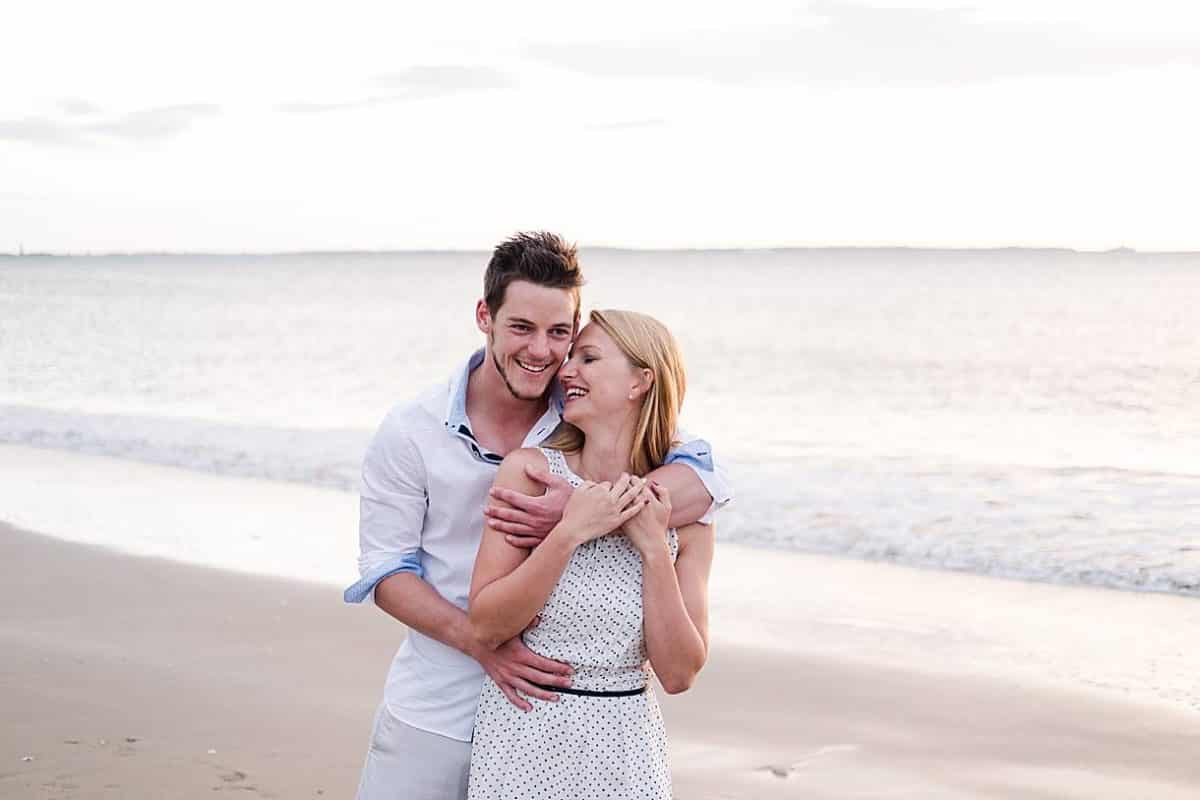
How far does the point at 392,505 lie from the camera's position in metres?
2.97

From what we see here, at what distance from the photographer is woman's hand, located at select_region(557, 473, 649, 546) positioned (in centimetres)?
263

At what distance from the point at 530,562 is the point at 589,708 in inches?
14.6

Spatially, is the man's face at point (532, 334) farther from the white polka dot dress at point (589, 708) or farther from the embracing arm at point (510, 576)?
the white polka dot dress at point (589, 708)

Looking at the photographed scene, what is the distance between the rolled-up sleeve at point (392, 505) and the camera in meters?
2.98

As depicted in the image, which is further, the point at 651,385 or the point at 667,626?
the point at 651,385

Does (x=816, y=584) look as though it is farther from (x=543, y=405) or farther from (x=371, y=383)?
(x=371, y=383)

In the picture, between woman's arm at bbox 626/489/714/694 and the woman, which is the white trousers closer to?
the woman

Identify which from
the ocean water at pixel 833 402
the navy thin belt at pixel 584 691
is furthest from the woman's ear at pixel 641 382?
the ocean water at pixel 833 402

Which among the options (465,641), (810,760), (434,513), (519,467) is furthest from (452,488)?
(810,760)

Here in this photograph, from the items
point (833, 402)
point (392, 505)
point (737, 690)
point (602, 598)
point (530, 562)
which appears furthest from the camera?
point (833, 402)

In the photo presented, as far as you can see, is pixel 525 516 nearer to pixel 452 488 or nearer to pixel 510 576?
pixel 510 576

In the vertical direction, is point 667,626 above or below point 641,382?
below

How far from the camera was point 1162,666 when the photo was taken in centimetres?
711

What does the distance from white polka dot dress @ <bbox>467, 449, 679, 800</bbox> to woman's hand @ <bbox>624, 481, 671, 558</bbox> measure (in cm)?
11
